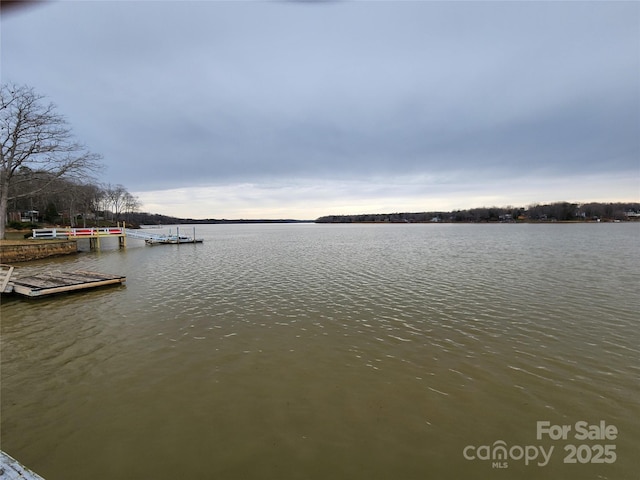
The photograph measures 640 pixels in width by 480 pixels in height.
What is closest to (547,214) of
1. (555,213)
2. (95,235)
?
(555,213)

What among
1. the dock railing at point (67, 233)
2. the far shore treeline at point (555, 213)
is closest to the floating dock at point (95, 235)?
the dock railing at point (67, 233)

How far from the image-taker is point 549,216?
13600cm

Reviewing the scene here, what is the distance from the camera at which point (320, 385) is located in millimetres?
5539

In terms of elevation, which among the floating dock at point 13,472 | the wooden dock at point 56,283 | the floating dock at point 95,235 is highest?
the floating dock at point 95,235

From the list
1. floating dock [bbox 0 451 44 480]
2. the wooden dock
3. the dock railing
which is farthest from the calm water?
the dock railing

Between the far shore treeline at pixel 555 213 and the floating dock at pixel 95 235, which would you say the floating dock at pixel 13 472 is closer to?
the floating dock at pixel 95 235

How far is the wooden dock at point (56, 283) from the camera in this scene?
1116 centimetres

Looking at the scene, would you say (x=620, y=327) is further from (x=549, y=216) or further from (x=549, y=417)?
(x=549, y=216)

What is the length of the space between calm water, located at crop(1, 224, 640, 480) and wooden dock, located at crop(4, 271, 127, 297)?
0.61 m

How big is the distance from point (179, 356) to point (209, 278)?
9479 mm

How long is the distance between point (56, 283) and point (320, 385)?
1252 cm

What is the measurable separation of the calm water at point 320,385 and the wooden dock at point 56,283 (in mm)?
611

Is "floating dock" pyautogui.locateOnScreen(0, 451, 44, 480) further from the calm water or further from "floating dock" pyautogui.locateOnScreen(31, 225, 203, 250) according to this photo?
"floating dock" pyautogui.locateOnScreen(31, 225, 203, 250)

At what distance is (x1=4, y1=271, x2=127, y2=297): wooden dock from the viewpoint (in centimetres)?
1116
